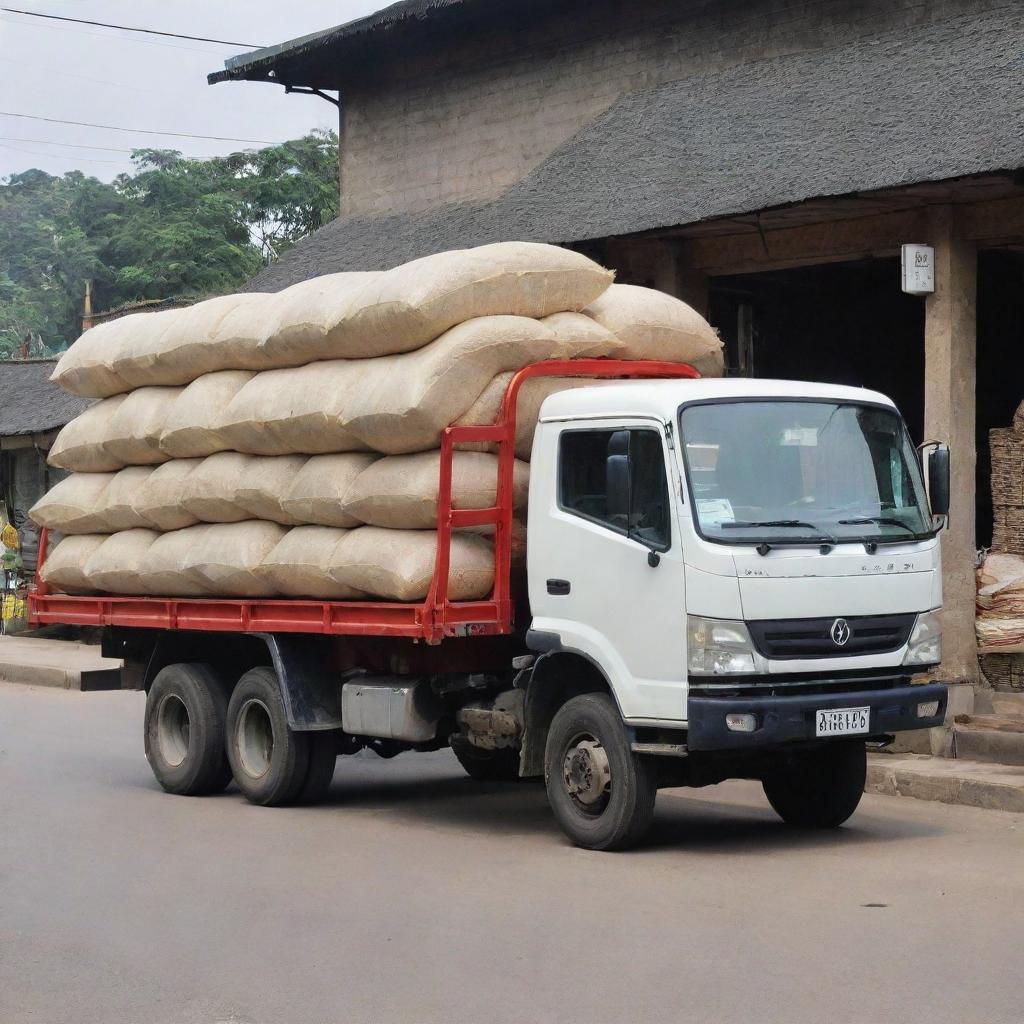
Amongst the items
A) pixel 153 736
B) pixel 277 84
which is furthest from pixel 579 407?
pixel 277 84

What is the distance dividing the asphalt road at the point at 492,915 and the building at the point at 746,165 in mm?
4421

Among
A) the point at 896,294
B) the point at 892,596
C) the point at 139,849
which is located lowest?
the point at 139,849

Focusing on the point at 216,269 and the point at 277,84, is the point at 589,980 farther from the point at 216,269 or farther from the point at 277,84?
the point at 216,269

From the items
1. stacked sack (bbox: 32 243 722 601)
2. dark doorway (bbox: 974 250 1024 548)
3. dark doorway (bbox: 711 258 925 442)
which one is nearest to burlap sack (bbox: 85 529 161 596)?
stacked sack (bbox: 32 243 722 601)

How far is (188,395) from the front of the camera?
11648mm

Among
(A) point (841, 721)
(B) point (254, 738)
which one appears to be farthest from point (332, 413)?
(A) point (841, 721)

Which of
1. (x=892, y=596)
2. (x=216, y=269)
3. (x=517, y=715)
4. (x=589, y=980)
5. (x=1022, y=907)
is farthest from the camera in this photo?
(x=216, y=269)

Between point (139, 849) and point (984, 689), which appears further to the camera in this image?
point (984, 689)

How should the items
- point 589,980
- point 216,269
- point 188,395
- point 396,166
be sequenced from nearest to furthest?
point 589,980
point 188,395
point 396,166
point 216,269

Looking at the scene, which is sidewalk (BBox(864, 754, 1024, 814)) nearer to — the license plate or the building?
the building

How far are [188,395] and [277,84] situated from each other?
11.4 metres

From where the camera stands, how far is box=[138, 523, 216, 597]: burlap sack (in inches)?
453

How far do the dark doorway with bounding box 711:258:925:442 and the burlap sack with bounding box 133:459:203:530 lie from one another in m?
6.50

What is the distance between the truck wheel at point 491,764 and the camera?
12031 millimetres
